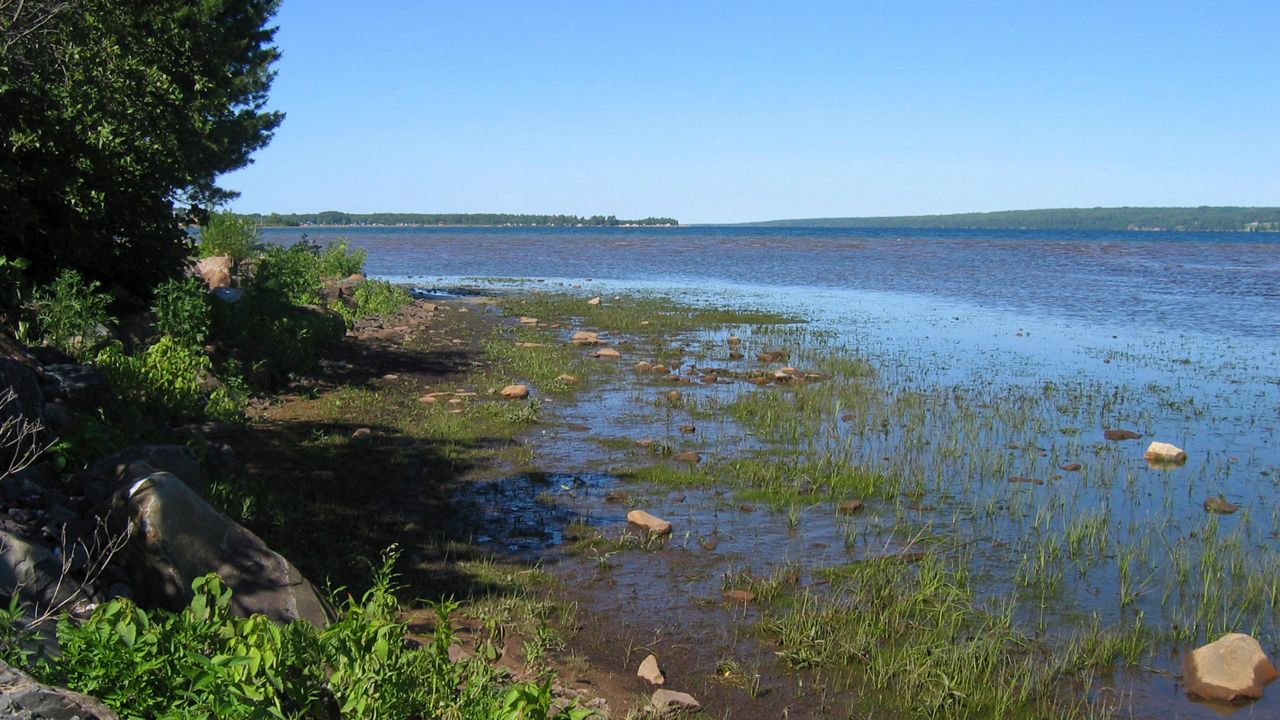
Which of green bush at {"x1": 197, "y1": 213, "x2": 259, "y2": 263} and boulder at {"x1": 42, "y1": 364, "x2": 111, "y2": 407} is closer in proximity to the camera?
boulder at {"x1": 42, "y1": 364, "x2": 111, "y2": 407}

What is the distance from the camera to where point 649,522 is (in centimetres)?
902

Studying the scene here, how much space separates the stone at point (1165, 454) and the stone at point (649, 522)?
666cm

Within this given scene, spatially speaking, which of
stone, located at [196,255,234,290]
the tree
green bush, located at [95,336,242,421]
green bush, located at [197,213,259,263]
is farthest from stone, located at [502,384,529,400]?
green bush, located at [197,213,259,263]

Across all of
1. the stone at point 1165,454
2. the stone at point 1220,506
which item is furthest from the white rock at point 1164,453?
the stone at point 1220,506

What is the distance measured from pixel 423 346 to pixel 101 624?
16203 millimetres

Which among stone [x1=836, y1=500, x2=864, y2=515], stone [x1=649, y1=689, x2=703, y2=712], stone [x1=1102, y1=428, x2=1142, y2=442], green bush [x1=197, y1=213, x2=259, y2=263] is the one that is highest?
green bush [x1=197, y1=213, x2=259, y2=263]

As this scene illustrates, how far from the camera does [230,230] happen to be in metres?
24.5

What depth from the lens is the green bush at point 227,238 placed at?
946 inches

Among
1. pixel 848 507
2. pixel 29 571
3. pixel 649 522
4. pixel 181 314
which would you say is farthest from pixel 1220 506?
pixel 181 314

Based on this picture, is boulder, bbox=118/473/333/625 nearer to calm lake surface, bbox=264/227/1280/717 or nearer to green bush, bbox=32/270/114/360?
calm lake surface, bbox=264/227/1280/717

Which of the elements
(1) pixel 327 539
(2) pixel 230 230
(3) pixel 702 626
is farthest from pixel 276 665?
(2) pixel 230 230

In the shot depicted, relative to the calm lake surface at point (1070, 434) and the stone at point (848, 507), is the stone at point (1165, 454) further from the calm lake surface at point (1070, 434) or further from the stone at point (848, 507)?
the stone at point (848, 507)

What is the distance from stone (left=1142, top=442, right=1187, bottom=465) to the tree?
1250cm

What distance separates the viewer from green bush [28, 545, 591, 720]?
12.6 ft
